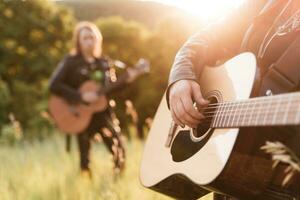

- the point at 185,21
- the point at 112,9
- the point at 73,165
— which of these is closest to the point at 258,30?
the point at 73,165

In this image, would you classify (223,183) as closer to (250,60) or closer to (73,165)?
(250,60)

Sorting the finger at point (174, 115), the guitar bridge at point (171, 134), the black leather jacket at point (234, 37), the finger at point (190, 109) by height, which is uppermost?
the black leather jacket at point (234, 37)

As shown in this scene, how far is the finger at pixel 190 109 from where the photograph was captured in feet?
7.89

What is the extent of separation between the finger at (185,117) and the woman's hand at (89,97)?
174 inches

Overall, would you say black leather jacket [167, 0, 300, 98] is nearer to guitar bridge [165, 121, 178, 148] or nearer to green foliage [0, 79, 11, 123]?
guitar bridge [165, 121, 178, 148]

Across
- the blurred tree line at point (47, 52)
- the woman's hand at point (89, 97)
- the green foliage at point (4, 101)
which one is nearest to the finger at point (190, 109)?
the woman's hand at point (89, 97)

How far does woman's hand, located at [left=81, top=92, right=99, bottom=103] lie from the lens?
685 cm

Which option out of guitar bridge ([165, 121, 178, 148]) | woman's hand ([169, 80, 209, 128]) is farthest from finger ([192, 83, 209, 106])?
guitar bridge ([165, 121, 178, 148])

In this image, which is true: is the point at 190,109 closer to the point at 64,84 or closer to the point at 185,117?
the point at 185,117

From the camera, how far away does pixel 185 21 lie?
650 inches

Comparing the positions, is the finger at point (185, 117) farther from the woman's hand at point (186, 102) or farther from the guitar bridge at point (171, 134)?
the guitar bridge at point (171, 134)

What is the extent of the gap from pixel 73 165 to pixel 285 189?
4.30 meters

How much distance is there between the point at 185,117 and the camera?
2.45 m

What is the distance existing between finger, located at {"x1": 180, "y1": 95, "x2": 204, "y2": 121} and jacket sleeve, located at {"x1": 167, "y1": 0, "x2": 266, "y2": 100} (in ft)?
0.49
